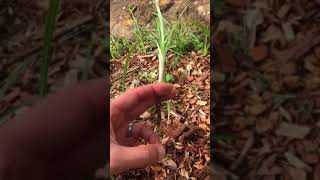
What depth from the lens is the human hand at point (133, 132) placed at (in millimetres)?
1188

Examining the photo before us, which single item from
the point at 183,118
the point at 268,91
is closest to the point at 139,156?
the point at 183,118

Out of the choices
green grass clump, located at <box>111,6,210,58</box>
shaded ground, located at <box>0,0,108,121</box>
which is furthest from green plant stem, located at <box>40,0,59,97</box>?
green grass clump, located at <box>111,6,210,58</box>

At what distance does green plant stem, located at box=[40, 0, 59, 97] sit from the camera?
1.11 metres

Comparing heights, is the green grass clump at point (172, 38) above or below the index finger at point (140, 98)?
above

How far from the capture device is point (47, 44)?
1.15m

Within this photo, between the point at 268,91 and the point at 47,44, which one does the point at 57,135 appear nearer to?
the point at 47,44

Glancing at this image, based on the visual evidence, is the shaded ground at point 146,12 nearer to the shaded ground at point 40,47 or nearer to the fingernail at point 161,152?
the shaded ground at point 40,47

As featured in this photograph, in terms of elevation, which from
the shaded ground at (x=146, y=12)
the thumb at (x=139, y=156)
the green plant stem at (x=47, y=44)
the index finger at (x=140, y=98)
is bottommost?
the thumb at (x=139, y=156)

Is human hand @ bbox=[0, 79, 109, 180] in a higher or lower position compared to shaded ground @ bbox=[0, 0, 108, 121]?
lower

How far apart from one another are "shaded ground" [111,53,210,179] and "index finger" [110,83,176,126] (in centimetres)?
5

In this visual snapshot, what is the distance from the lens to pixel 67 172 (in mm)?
1203

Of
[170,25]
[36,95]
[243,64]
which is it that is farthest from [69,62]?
[243,64]

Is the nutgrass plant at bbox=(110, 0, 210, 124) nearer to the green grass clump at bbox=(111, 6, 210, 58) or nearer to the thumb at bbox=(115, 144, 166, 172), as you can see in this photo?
the green grass clump at bbox=(111, 6, 210, 58)

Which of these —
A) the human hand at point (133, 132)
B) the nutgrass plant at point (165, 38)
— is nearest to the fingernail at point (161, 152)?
the human hand at point (133, 132)
